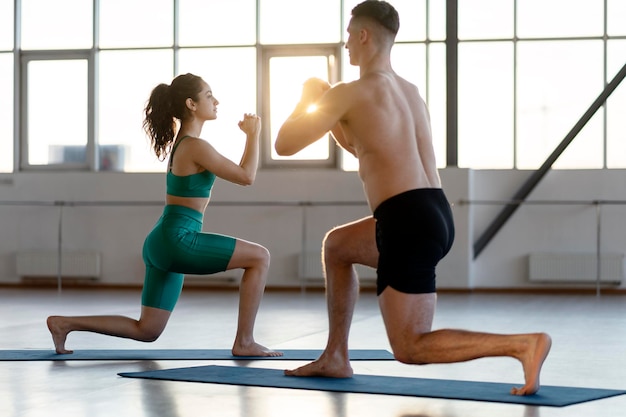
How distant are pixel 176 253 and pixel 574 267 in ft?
20.7

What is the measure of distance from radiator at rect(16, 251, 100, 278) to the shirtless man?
750 centimetres

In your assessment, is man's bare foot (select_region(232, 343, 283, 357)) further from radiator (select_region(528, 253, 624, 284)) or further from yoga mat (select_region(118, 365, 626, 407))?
radiator (select_region(528, 253, 624, 284))

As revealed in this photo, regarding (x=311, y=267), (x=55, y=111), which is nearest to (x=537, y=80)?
(x=311, y=267)

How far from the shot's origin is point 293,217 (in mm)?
10398

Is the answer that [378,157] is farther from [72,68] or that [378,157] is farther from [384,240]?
[72,68]

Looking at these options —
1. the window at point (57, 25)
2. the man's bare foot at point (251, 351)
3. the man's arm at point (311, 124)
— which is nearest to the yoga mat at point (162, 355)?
the man's bare foot at point (251, 351)

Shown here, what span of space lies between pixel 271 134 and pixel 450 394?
24.9 feet

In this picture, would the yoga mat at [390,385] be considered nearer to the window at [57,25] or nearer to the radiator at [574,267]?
the radiator at [574,267]

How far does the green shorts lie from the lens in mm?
4375

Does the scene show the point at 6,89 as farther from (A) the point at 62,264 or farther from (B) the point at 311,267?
(B) the point at 311,267

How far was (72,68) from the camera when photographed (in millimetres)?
11062

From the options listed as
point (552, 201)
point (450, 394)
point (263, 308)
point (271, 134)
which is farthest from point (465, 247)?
point (450, 394)

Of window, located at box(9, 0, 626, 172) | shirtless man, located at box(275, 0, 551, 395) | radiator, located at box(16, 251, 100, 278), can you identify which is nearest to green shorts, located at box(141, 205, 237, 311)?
shirtless man, located at box(275, 0, 551, 395)

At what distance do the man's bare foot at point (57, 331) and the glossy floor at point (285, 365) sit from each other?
0.85ft
